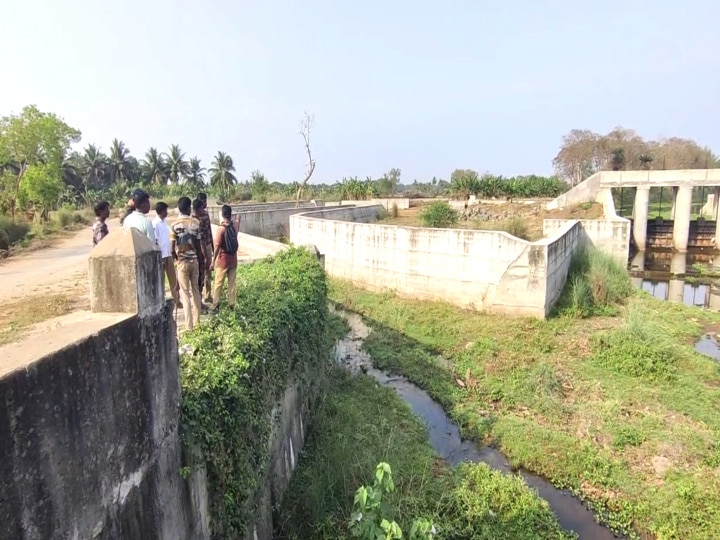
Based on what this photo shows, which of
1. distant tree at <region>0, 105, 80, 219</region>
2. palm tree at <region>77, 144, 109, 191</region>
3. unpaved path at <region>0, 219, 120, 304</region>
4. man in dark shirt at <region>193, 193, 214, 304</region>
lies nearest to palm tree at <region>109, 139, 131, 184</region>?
palm tree at <region>77, 144, 109, 191</region>

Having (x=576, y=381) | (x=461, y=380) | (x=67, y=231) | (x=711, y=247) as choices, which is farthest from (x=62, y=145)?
(x=711, y=247)

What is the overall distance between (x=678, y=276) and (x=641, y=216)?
675 cm

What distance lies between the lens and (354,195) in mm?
41750

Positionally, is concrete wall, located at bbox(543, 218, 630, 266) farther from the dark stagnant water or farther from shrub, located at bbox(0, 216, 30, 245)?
shrub, located at bbox(0, 216, 30, 245)

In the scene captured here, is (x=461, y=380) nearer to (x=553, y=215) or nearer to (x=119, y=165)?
(x=553, y=215)

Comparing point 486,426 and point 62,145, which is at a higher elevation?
point 62,145

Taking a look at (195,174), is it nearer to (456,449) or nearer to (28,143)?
(28,143)

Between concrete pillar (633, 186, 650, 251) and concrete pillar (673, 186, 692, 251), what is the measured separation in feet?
4.99

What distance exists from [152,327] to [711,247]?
105ft

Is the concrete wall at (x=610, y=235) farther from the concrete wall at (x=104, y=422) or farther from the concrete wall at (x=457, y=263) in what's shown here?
the concrete wall at (x=104, y=422)

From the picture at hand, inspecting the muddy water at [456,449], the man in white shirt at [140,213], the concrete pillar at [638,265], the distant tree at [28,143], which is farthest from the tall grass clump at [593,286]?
the distant tree at [28,143]

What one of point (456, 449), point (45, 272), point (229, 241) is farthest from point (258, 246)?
point (456, 449)

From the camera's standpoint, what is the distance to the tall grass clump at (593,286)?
13.2 meters

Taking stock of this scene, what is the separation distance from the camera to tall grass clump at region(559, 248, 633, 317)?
13.2m
